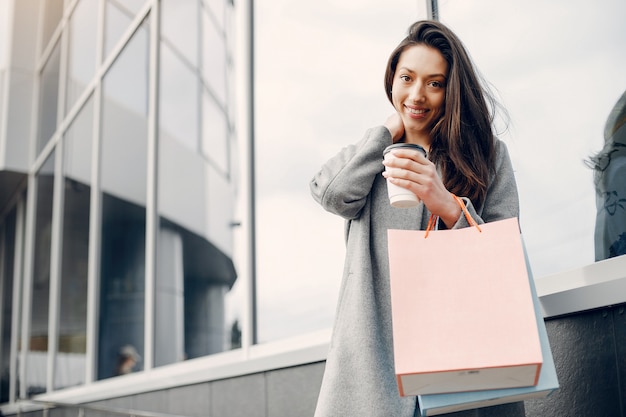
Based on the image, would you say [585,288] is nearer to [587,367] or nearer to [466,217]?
[587,367]

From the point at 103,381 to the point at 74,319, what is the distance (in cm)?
123

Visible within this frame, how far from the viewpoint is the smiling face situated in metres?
1.85

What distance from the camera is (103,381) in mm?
5887

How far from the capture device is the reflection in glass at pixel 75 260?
6750 millimetres

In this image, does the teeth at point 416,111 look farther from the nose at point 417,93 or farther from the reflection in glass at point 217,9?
the reflection in glass at point 217,9

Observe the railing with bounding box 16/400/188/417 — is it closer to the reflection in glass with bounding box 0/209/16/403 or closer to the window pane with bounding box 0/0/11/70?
the reflection in glass with bounding box 0/209/16/403

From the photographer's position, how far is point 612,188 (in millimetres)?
1837

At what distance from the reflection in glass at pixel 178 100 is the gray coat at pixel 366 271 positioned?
10.5ft

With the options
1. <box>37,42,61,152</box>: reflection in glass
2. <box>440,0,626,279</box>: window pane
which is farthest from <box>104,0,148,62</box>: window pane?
<box>440,0,626,279</box>: window pane

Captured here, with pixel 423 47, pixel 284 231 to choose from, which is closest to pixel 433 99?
pixel 423 47

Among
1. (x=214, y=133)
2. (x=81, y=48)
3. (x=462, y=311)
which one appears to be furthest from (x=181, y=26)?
(x=462, y=311)

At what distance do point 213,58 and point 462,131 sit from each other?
10.2 ft

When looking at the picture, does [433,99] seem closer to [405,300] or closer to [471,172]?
[471,172]

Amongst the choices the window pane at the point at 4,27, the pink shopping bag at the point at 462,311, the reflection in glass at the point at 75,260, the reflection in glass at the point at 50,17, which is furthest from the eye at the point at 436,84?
the window pane at the point at 4,27
